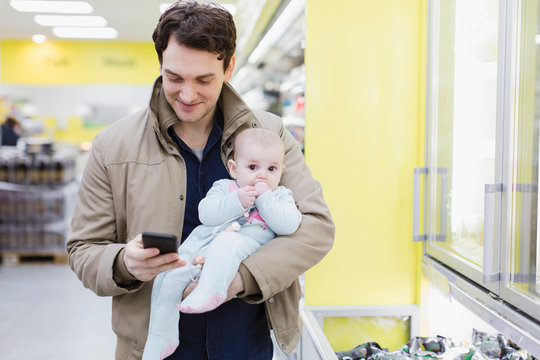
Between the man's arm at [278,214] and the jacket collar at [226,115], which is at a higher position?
the jacket collar at [226,115]

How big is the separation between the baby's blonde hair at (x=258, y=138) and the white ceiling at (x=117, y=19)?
→ 20.9 feet

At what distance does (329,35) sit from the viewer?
2.52 metres

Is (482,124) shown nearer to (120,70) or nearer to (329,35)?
(329,35)

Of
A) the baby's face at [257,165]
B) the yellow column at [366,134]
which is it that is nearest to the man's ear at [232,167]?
the baby's face at [257,165]

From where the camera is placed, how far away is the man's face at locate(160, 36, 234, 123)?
1.41 metres

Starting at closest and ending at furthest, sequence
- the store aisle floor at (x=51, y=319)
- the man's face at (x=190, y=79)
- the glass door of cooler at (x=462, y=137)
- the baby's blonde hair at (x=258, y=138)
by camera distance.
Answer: the man's face at (x=190, y=79) < the baby's blonde hair at (x=258, y=138) < the glass door of cooler at (x=462, y=137) < the store aisle floor at (x=51, y=319)

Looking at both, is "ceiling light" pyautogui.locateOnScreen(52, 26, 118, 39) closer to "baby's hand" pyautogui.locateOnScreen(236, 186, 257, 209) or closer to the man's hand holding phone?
"baby's hand" pyautogui.locateOnScreen(236, 186, 257, 209)

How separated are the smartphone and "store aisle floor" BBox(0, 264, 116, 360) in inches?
117

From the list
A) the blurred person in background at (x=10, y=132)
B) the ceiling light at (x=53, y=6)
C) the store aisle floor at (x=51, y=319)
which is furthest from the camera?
the blurred person in background at (x=10, y=132)

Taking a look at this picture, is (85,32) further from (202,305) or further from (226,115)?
(202,305)

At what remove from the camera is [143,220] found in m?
1.48

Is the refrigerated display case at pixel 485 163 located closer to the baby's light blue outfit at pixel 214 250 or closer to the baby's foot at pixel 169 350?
the baby's light blue outfit at pixel 214 250

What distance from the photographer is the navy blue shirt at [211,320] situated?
1.52 metres

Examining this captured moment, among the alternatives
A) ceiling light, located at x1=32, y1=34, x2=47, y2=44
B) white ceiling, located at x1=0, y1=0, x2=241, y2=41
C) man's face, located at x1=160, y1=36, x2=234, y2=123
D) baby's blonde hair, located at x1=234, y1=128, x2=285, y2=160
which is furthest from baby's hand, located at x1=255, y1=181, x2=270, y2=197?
ceiling light, located at x1=32, y1=34, x2=47, y2=44
